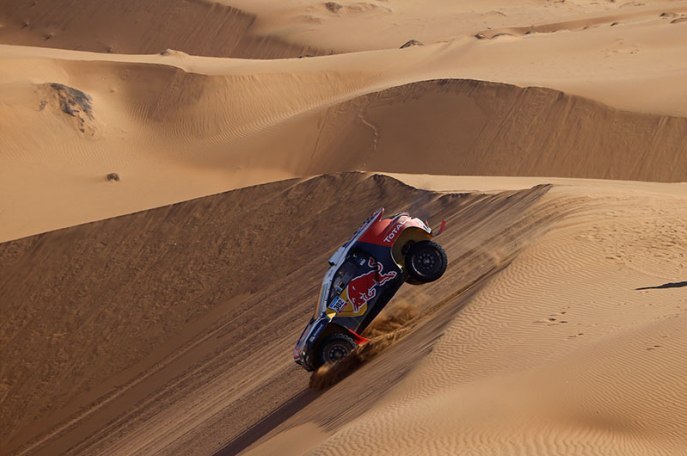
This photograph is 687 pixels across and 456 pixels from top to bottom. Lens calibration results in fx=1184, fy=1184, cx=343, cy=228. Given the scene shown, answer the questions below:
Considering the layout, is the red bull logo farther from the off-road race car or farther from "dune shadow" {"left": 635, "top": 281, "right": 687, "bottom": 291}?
"dune shadow" {"left": 635, "top": 281, "right": 687, "bottom": 291}

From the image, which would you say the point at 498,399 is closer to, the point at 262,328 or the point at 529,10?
the point at 262,328

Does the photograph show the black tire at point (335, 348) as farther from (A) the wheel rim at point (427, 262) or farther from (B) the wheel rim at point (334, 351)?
(A) the wheel rim at point (427, 262)

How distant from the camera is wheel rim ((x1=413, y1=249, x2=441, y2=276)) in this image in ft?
46.6

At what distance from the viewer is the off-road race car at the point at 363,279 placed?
1395 centimetres

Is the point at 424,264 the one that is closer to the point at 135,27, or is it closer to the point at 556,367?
the point at 556,367

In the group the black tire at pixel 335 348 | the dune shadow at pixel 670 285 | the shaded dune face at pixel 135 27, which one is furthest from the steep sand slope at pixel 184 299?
the shaded dune face at pixel 135 27

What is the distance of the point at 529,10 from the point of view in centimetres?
5356

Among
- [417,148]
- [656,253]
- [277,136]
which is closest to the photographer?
[656,253]

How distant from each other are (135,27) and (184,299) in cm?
3559

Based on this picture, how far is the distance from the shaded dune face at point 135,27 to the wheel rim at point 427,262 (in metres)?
39.1

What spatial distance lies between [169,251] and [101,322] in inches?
78.4

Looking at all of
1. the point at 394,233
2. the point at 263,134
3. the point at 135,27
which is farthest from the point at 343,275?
the point at 135,27


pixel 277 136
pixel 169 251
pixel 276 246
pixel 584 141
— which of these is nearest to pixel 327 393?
pixel 276 246

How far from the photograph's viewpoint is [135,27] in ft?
181
